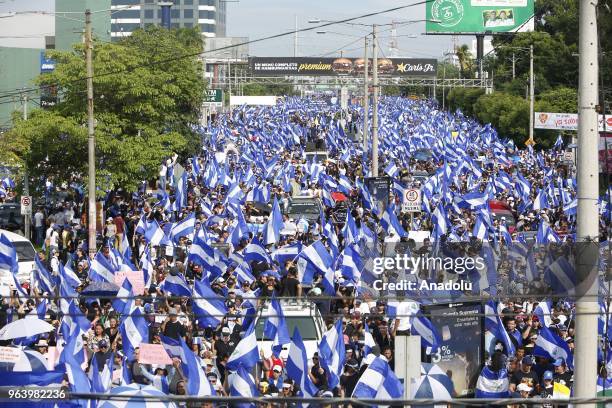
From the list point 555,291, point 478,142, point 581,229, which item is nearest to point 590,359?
point 581,229

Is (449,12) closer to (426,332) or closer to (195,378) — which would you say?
(426,332)

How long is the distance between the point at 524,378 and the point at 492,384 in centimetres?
35

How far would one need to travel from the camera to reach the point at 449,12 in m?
83.2

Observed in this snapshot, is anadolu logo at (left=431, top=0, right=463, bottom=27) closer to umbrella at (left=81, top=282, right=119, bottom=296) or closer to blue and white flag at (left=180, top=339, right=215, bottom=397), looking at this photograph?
umbrella at (left=81, top=282, right=119, bottom=296)

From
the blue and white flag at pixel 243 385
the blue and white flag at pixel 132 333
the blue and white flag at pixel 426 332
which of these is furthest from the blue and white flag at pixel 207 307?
the blue and white flag at pixel 243 385

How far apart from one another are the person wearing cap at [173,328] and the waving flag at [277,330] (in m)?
1.04

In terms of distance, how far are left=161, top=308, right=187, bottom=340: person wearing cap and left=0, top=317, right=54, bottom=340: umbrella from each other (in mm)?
1410

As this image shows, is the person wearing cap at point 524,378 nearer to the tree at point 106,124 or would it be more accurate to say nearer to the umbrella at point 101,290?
the umbrella at point 101,290

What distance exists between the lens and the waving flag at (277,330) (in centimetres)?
1504

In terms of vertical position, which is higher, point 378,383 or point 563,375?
point 378,383

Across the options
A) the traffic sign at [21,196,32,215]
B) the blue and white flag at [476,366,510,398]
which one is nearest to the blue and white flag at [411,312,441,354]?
the blue and white flag at [476,366,510,398]

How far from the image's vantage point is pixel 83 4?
8200 centimetres

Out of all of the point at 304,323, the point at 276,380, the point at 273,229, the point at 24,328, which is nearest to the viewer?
the point at 276,380

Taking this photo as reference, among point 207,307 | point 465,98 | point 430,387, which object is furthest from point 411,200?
point 465,98
